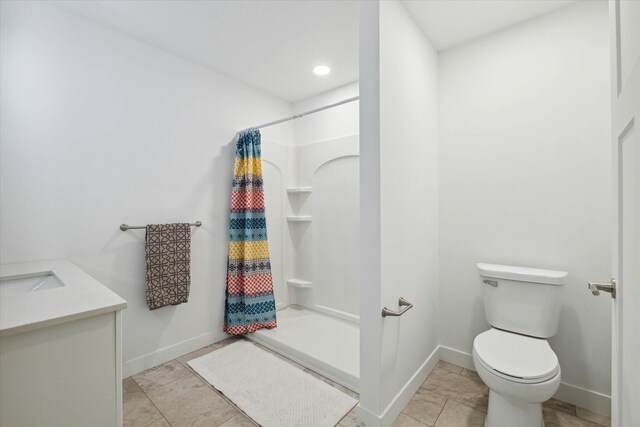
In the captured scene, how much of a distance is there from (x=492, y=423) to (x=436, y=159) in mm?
1678

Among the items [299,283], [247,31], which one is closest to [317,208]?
[299,283]

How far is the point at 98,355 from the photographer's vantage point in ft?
A: 2.95

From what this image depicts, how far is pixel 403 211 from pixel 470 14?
134 centimetres

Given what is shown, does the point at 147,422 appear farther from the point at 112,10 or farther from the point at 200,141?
the point at 112,10

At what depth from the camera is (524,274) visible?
5.59 feet

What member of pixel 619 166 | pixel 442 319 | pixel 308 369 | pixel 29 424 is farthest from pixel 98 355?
pixel 442 319

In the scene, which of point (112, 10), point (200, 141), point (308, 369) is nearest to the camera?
point (112, 10)

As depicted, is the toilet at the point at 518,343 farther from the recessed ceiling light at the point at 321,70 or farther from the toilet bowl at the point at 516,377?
the recessed ceiling light at the point at 321,70

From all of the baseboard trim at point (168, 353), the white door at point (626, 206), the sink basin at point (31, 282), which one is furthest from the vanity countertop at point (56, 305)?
the white door at point (626, 206)

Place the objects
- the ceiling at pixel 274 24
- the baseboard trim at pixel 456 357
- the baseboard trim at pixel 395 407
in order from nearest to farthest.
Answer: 1. the baseboard trim at pixel 395 407
2. the ceiling at pixel 274 24
3. the baseboard trim at pixel 456 357

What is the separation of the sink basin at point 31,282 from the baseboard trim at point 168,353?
94 centimetres

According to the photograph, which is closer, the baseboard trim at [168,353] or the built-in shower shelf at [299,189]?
the baseboard trim at [168,353]

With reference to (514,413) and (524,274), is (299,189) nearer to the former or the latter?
(524,274)

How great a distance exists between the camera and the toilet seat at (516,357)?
129 cm
